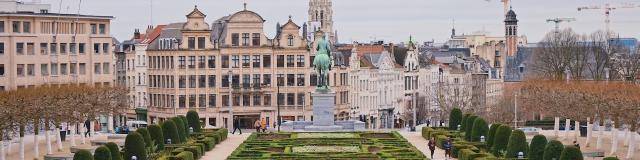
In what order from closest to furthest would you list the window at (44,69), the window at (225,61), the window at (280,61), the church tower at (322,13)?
the window at (44,69)
the window at (225,61)
the window at (280,61)
the church tower at (322,13)

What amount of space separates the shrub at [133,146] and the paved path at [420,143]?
52.2 ft

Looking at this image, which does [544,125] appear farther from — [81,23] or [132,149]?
[132,149]

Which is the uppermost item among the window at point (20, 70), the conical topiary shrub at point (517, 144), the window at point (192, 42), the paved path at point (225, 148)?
the window at point (192, 42)

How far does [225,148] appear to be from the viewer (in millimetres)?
83375

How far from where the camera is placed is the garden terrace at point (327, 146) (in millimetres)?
73062

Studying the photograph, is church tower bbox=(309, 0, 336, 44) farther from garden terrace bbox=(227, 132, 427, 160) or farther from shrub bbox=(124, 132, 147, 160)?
shrub bbox=(124, 132, 147, 160)

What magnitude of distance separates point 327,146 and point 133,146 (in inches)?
678

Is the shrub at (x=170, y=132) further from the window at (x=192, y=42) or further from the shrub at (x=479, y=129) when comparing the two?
the window at (x=192, y=42)

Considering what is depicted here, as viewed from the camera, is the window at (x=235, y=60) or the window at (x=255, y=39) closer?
the window at (x=255, y=39)

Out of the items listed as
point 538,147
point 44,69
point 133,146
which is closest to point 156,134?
point 133,146

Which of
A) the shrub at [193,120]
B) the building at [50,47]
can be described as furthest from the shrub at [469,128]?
the building at [50,47]

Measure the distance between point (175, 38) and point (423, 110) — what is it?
35.0 meters

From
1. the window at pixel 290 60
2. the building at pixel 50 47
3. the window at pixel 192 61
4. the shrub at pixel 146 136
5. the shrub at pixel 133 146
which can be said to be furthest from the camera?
the window at pixel 290 60

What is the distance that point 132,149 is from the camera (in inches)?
2625
